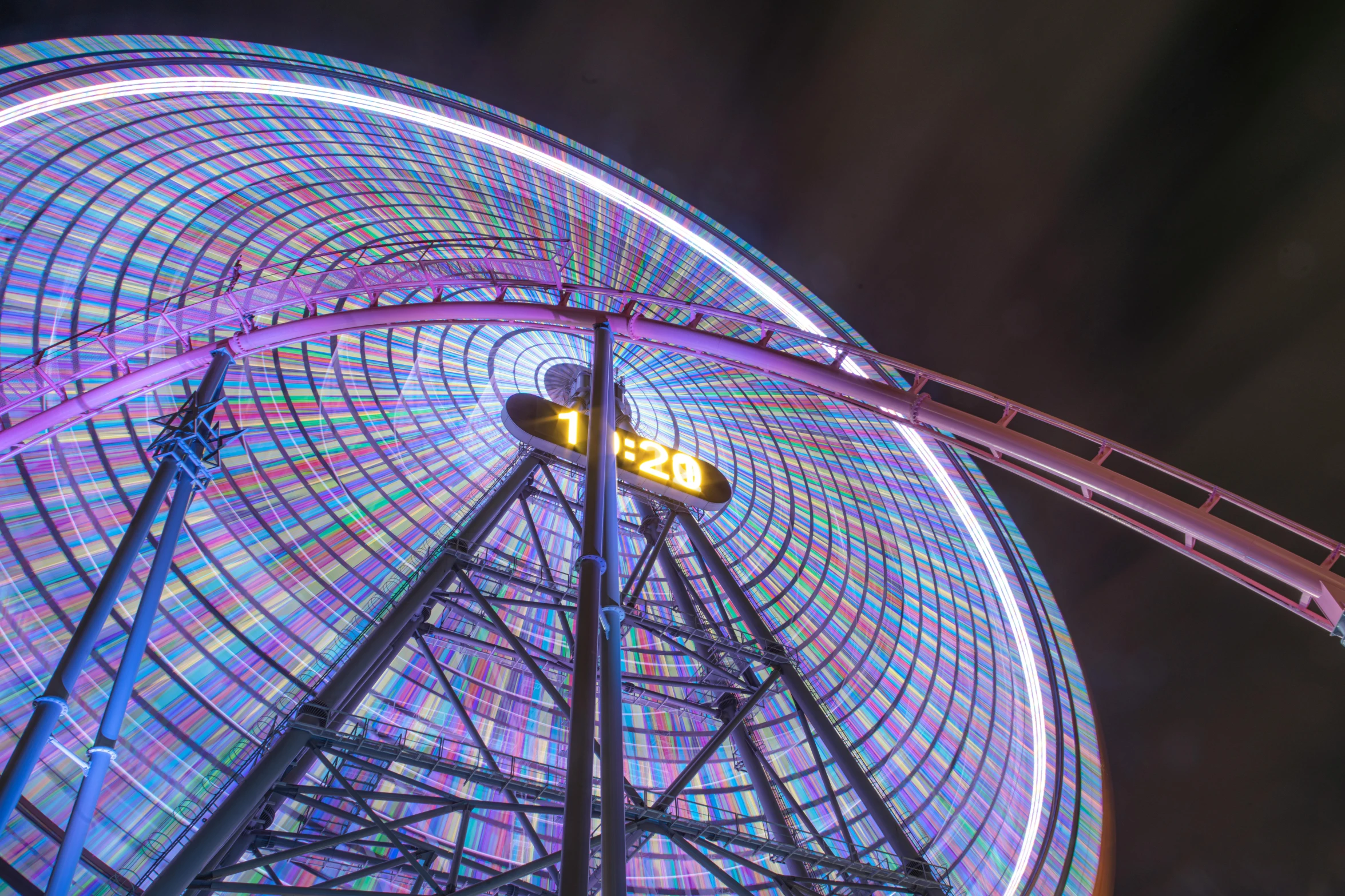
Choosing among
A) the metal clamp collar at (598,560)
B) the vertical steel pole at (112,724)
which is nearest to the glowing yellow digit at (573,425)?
the vertical steel pole at (112,724)

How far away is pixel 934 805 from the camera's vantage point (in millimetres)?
20453

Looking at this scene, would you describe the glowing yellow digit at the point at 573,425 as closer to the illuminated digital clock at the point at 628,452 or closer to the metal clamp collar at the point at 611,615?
the illuminated digital clock at the point at 628,452

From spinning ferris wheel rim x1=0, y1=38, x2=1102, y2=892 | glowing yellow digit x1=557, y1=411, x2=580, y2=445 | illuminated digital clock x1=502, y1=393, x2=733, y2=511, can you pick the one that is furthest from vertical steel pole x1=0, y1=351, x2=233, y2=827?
glowing yellow digit x1=557, y1=411, x2=580, y2=445

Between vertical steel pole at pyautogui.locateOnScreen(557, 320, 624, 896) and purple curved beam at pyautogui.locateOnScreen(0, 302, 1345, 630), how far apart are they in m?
2.26

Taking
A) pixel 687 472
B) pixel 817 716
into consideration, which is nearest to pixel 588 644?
pixel 817 716

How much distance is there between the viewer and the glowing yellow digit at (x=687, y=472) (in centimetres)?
2252

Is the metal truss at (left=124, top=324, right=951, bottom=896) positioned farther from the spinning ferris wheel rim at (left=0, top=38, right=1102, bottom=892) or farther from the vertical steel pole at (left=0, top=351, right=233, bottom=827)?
Result: the spinning ferris wheel rim at (left=0, top=38, right=1102, bottom=892)

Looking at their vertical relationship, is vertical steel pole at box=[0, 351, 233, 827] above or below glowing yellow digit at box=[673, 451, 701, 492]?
below

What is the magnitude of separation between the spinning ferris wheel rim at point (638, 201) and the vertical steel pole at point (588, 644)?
5.05 meters

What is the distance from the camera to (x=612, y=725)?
9203 millimetres

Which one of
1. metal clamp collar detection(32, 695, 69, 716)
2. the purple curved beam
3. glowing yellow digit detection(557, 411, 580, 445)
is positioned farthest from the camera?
glowing yellow digit detection(557, 411, 580, 445)

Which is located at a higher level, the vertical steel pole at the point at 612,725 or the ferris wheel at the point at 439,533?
the ferris wheel at the point at 439,533

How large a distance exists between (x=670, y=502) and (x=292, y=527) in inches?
498

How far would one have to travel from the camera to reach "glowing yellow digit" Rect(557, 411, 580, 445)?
22.5 m
